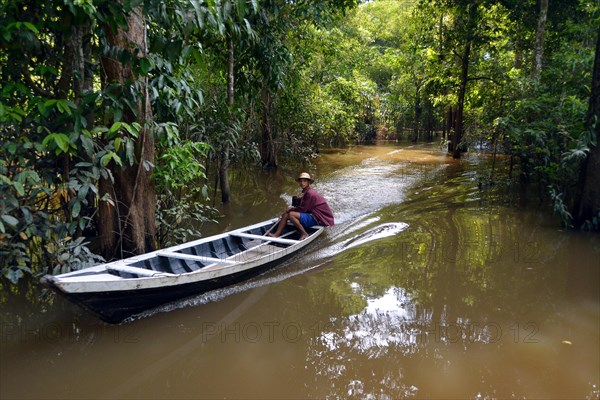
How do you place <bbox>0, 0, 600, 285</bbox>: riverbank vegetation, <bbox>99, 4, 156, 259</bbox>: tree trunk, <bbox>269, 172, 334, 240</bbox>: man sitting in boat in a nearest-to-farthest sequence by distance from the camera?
<bbox>0, 0, 600, 285</bbox>: riverbank vegetation
<bbox>99, 4, 156, 259</bbox>: tree trunk
<bbox>269, 172, 334, 240</bbox>: man sitting in boat

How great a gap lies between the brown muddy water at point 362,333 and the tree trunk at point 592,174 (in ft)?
1.42

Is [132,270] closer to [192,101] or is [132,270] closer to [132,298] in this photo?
[132,298]

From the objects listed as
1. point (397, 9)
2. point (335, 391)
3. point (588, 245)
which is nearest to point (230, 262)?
point (335, 391)

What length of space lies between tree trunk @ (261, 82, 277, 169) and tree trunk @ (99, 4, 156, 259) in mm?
7270

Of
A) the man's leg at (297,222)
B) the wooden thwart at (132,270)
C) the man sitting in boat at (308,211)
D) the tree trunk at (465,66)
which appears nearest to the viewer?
the wooden thwart at (132,270)

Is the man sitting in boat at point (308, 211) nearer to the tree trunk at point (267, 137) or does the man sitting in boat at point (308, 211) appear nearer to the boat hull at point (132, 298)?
the boat hull at point (132, 298)

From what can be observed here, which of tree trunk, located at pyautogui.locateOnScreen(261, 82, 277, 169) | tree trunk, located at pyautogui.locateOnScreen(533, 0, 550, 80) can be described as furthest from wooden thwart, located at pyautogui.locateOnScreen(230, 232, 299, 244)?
tree trunk, located at pyautogui.locateOnScreen(533, 0, 550, 80)

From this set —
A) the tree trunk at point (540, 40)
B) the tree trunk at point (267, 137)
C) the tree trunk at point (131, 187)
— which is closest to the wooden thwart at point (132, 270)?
the tree trunk at point (131, 187)

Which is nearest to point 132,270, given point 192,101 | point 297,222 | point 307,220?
point 192,101

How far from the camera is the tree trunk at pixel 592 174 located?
666cm

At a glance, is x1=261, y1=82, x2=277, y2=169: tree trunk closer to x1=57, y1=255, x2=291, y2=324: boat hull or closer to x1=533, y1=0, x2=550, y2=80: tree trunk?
x1=533, y1=0, x2=550, y2=80: tree trunk

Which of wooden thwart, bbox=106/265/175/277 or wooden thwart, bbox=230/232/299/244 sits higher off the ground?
wooden thwart, bbox=106/265/175/277

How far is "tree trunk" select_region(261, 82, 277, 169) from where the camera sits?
1257 cm

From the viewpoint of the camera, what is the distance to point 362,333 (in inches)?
169
